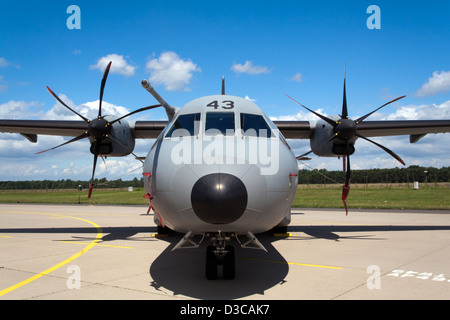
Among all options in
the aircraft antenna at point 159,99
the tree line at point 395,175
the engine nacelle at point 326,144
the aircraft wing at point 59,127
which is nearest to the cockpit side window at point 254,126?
the aircraft antenna at point 159,99

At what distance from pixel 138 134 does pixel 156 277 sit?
25.5ft

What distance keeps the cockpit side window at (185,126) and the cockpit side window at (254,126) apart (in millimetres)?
757

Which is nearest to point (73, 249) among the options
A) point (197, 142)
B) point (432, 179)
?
point (197, 142)

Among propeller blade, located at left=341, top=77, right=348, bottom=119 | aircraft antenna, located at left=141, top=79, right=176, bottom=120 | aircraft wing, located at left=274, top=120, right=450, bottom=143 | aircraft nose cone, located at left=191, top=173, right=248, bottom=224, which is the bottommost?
aircraft nose cone, located at left=191, top=173, right=248, bottom=224

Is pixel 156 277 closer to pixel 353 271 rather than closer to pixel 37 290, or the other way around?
pixel 37 290

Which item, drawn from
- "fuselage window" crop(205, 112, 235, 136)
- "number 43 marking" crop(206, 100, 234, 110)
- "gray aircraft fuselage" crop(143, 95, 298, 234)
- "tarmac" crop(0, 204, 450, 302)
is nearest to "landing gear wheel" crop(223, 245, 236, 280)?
"tarmac" crop(0, 204, 450, 302)

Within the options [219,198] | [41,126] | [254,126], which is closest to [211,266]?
[219,198]

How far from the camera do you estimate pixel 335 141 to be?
1209 centimetres

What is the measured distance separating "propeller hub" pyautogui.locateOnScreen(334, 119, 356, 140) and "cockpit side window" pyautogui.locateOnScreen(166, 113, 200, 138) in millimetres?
6622

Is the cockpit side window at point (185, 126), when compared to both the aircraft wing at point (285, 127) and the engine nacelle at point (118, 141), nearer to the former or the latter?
the engine nacelle at point (118, 141)

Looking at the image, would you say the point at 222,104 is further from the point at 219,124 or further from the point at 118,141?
the point at 118,141

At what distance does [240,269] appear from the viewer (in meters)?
6.62

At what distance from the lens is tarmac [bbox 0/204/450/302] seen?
5.12m

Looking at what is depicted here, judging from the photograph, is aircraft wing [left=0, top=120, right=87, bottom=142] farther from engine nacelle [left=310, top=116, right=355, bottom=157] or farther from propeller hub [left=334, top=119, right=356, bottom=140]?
propeller hub [left=334, top=119, right=356, bottom=140]
